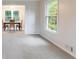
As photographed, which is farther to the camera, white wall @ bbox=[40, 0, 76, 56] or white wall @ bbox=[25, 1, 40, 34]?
white wall @ bbox=[25, 1, 40, 34]

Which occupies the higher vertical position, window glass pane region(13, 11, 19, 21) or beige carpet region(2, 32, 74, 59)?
window glass pane region(13, 11, 19, 21)

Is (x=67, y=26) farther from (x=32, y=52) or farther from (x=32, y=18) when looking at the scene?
(x=32, y=18)

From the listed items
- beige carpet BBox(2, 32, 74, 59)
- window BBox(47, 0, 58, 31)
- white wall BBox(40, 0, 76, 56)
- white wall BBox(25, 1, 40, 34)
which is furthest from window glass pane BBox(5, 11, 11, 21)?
white wall BBox(40, 0, 76, 56)

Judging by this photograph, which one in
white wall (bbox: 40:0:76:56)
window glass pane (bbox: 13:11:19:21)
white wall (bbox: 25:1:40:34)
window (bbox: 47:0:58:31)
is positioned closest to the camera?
white wall (bbox: 40:0:76:56)

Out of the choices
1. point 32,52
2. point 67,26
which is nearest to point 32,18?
point 32,52

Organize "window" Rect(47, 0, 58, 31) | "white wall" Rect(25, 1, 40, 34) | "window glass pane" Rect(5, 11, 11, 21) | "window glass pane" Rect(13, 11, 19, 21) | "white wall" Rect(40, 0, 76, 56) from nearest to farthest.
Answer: "white wall" Rect(40, 0, 76, 56)
"window" Rect(47, 0, 58, 31)
"white wall" Rect(25, 1, 40, 34)
"window glass pane" Rect(5, 11, 11, 21)
"window glass pane" Rect(13, 11, 19, 21)

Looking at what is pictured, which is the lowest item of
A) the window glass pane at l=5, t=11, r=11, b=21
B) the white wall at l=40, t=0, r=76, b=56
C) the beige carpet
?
the beige carpet

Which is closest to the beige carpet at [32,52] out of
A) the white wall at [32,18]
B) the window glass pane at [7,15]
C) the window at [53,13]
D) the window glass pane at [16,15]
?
the window at [53,13]

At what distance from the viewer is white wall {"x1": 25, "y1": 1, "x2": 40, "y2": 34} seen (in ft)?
37.3

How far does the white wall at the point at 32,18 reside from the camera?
11.4 meters

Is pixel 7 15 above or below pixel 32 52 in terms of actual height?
above

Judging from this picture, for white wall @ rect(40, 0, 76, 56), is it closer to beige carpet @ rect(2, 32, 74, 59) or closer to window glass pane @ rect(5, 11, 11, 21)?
beige carpet @ rect(2, 32, 74, 59)

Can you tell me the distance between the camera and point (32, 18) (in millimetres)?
11383

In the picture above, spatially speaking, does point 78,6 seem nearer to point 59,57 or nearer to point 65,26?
point 59,57
